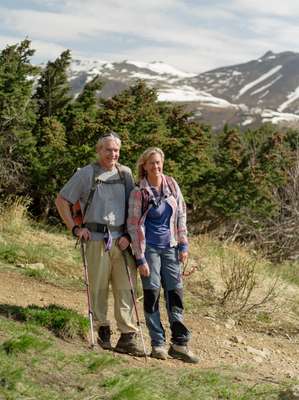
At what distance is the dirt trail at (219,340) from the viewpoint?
6973 millimetres

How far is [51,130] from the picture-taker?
15.3m

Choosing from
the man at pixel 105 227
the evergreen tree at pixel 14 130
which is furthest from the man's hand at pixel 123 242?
the evergreen tree at pixel 14 130

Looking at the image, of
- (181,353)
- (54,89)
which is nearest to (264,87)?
(54,89)

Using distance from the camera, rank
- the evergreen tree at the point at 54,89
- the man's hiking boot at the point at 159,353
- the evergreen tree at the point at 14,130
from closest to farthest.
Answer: the man's hiking boot at the point at 159,353 < the evergreen tree at the point at 14,130 < the evergreen tree at the point at 54,89

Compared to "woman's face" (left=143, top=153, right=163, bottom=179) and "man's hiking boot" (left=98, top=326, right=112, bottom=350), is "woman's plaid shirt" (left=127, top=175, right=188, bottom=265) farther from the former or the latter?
"man's hiking boot" (left=98, top=326, right=112, bottom=350)

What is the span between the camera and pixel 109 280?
20.3 ft

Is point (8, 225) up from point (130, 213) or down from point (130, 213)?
down

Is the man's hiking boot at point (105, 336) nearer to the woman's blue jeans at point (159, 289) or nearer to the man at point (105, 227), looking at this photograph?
the man at point (105, 227)

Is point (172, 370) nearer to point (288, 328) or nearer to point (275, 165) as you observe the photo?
point (288, 328)

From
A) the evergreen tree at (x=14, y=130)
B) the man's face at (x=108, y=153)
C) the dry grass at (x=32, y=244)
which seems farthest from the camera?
the evergreen tree at (x=14, y=130)

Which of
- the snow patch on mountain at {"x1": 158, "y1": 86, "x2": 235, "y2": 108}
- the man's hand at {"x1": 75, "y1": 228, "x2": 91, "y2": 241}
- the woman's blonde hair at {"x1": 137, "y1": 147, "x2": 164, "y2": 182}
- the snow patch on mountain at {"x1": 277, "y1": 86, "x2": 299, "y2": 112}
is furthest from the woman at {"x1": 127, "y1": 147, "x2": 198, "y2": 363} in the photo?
the snow patch on mountain at {"x1": 277, "y1": 86, "x2": 299, "y2": 112}

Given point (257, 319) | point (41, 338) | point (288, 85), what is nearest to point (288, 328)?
point (257, 319)

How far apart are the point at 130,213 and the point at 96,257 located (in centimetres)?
51

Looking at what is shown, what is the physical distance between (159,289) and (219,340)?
1.86 metres
